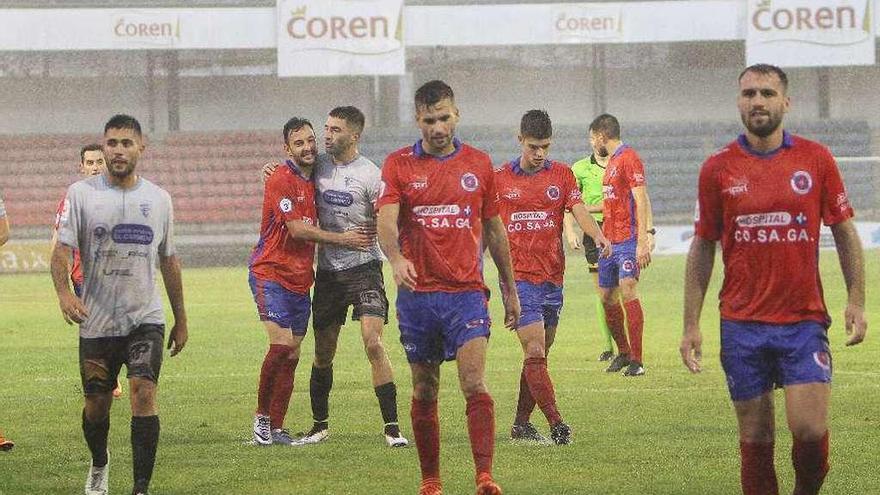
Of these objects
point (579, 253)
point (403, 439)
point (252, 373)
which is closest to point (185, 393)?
point (252, 373)

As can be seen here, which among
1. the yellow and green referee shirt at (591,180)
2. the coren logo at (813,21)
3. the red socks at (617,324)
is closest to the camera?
the red socks at (617,324)

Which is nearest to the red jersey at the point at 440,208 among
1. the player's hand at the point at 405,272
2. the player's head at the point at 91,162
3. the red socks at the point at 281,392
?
the player's hand at the point at 405,272

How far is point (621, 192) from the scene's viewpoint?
14.4 metres

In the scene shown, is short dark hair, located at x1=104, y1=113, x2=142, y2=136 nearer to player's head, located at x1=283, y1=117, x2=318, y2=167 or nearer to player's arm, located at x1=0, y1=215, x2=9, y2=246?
player's arm, located at x1=0, y1=215, x2=9, y2=246

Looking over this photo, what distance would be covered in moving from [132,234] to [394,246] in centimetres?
138

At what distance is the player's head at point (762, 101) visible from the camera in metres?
6.66

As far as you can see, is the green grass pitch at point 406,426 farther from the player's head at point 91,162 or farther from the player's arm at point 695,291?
the player's head at point 91,162

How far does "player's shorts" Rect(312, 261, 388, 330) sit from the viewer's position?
10.5m

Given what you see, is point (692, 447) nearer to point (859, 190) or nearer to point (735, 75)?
point (859, 190)

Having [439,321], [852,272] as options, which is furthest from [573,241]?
[852,272]

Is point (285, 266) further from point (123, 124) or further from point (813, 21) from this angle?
point (813, 21)

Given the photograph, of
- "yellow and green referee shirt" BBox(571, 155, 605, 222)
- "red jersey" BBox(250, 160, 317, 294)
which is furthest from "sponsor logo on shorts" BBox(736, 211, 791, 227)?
"yellow and green referee shirt" BBox(571, 155, 605, 222)

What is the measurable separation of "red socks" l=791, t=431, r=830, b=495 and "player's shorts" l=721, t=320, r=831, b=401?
0.87ft

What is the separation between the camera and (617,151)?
14.4 m
